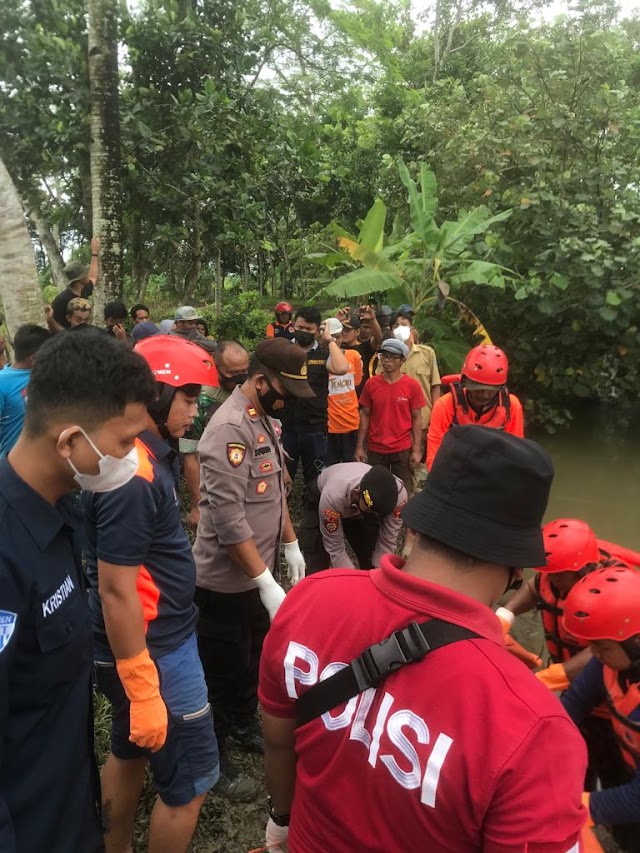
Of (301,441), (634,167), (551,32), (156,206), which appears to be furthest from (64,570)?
(551,32)

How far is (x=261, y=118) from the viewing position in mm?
8547

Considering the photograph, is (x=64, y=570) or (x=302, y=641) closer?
(x=302, y=641)

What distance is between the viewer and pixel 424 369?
5918mm

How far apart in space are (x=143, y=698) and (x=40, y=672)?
1.78 feet

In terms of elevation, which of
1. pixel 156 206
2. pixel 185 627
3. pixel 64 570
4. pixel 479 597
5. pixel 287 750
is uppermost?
pixel 156 206

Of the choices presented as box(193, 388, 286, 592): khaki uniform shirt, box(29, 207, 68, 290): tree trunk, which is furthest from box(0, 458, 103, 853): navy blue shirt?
box(29, 207, 68, 290): tree trunk

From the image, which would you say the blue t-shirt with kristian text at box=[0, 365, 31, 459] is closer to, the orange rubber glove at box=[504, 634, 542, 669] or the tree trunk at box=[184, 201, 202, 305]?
the orange rubber glove at box=[504, 634, 542, 669]

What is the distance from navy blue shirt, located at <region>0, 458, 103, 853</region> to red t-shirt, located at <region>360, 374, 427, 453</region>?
12.5ft

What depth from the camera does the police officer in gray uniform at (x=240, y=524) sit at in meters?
2.55

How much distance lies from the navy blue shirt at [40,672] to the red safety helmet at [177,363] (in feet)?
2.80

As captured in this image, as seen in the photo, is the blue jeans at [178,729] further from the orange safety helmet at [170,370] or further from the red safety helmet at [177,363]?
the red safety helmet at [177,363]

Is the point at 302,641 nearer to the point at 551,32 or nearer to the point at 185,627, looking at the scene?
the point at 185,627

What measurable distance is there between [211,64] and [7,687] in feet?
29.5

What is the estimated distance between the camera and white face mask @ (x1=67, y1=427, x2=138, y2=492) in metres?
1.45
